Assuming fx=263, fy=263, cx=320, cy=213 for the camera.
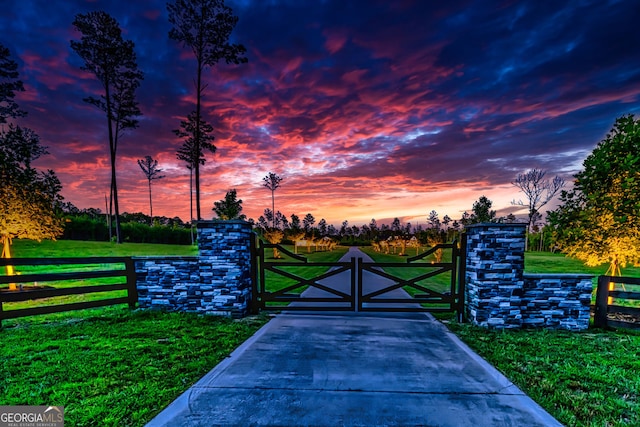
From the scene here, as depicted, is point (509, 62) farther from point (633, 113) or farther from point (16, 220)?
point (16, 220)

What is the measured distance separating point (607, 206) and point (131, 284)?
11422 millimetres

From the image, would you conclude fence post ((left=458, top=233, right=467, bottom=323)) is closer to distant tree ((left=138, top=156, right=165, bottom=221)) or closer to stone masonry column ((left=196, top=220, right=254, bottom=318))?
stone masonry column ((left=196, top=220, right=254, bottom=318))

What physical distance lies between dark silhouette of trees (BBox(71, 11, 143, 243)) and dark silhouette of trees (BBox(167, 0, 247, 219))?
6.55 m

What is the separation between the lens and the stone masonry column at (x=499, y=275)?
209 inches

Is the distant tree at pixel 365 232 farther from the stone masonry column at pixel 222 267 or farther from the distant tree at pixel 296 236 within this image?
the stone masonry column at pixel 222 267

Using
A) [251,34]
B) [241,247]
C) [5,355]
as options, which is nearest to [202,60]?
[251,34]

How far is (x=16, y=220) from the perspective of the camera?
9.50 meters

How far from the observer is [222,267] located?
6008 mm

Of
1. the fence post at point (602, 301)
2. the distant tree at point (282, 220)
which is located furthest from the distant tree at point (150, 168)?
the fence post at point (602, 301)

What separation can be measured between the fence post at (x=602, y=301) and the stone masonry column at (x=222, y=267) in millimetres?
7556

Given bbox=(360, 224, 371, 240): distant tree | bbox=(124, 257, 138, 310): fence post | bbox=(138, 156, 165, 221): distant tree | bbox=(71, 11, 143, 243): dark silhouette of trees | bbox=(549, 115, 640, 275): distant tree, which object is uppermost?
bbox=(71, 11, 143, 243): dark silhouette of trees

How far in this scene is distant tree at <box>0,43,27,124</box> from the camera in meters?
15.1

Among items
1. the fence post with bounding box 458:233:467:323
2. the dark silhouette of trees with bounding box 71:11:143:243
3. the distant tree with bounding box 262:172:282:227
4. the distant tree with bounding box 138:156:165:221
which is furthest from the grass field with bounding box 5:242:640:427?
the distant tree with bounding box 138:156:165:221

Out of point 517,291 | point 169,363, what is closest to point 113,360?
point 169,363
